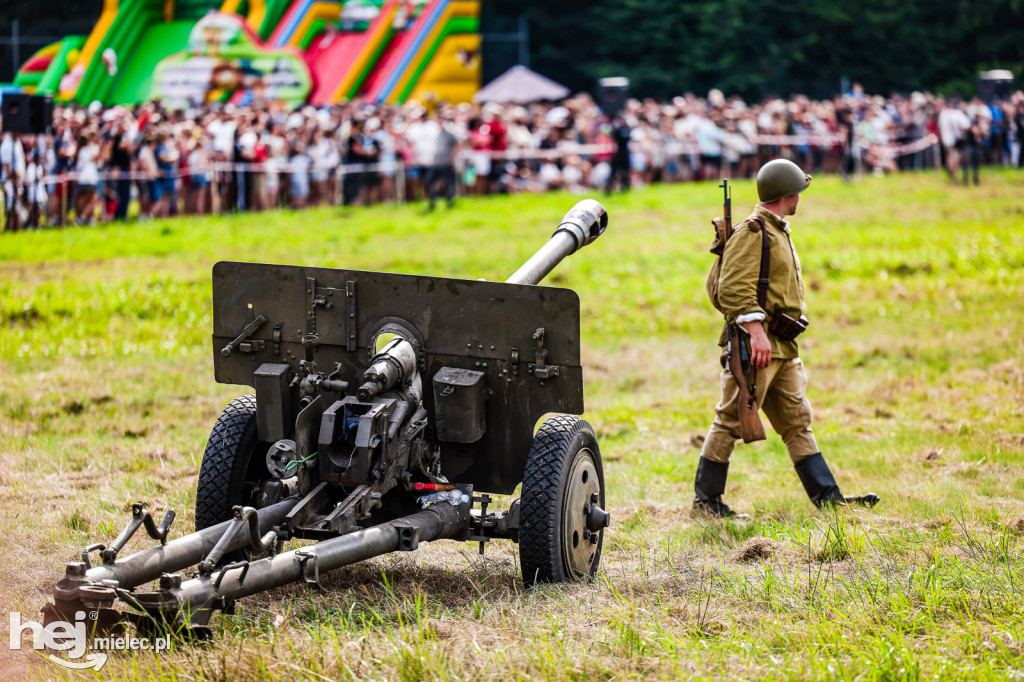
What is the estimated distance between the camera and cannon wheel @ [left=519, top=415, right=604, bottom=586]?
5.32 m

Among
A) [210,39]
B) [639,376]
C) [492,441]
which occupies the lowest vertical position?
[639,376]

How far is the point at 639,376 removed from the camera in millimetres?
11875

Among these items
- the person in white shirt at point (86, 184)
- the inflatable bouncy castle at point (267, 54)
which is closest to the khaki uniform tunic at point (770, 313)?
the person in white shirt at point (86, 184)

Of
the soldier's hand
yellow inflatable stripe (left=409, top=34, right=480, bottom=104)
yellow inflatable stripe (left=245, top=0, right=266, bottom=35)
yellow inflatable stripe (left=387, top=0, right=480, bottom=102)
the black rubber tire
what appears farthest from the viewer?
yellow inflatable stripe (left=409, top=34, right=480, bottom=104)

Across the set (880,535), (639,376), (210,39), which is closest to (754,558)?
(880,535)

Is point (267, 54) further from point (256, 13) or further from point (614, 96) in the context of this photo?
point (614, 96)

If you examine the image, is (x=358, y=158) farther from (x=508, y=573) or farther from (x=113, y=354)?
(x=508, y=573)

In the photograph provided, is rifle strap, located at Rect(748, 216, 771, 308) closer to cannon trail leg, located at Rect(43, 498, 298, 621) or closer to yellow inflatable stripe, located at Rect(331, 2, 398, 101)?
cannon trail leg, located at Rect(43, 498, 298, 621)

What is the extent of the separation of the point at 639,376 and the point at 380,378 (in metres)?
6.88

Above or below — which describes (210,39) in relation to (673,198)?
above

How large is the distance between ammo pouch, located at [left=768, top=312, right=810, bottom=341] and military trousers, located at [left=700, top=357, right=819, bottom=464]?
17cm

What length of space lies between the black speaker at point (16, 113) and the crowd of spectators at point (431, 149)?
94 centimetres

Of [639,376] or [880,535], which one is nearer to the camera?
[880,535]

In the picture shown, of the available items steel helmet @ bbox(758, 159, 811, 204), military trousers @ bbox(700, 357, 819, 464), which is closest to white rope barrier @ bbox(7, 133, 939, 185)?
military trousers @ bbox(700, 357, 819, 464)
